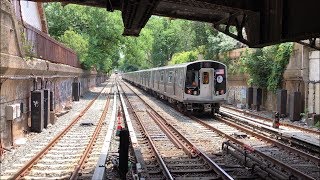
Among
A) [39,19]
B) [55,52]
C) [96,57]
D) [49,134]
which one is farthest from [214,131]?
[96,57]

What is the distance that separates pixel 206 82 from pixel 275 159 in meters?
11.2

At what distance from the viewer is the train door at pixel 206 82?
21078 mm

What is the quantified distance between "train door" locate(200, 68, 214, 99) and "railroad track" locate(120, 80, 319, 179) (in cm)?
621

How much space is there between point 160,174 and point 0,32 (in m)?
5.87

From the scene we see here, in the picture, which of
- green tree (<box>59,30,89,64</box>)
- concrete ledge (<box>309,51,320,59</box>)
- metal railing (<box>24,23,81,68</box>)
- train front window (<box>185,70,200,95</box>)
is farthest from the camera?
green tree (<box>59,30,89,64</box>)

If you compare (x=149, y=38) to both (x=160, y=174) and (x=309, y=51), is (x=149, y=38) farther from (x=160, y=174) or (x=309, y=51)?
(x=160, y=174)

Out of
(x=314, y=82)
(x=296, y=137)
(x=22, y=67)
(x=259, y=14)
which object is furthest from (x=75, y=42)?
(x=259, y=14)

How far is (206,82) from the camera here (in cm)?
2122

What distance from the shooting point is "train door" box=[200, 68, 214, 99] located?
21078mm

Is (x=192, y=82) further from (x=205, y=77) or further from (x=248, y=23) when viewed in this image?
(x=248, y=23)

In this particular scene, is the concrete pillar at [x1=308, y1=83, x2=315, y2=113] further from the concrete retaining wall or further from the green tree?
the green tree

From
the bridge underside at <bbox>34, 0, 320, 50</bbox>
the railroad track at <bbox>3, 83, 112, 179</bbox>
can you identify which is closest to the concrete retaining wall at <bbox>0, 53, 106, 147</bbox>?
the railroad track at <bbox>3, 83, 112, 179</bbox>

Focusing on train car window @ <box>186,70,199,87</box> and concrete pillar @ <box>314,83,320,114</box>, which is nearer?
concrete pillar @ <box>314,83,320,114</box>

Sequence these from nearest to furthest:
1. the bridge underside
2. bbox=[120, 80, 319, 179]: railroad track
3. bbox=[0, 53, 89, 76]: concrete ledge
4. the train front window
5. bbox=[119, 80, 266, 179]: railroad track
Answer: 1. the bridge underside
2. bbox=[120, 80, 319, 179]: railroad track
3. bbox=[119, 80, 266, 179]: railroad track
4. bbox=[0, 53, 89, 76]: concrete ledge
5. the train front window
